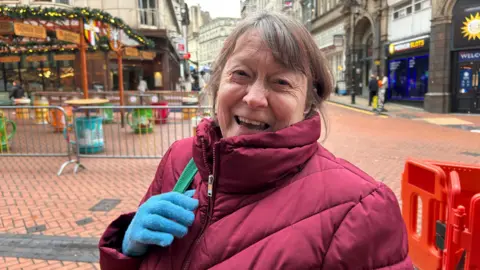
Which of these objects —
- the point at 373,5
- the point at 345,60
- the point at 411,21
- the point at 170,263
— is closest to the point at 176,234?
the point at 170,263

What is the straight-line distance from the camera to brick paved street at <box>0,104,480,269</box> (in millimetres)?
4051

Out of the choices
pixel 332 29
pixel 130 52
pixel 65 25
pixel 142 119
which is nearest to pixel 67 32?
pixel 65 25

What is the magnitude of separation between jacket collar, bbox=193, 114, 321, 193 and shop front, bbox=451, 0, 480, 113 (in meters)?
17.8

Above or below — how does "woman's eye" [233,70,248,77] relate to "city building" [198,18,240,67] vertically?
below

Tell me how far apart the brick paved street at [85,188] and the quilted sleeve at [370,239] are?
54cm

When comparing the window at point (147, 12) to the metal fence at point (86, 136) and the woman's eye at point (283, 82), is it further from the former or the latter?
the woman's eye at point (283, 82)

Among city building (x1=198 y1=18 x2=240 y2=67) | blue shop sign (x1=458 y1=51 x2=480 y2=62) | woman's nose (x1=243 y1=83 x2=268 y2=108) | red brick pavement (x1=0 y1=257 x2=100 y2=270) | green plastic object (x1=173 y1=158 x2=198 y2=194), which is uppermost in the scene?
blue shop sign (x1=458 y1=51 x2=480 y2=62)

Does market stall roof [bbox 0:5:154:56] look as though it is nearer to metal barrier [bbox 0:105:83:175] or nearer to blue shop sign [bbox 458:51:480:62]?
metal barrier [bbox 0:105:83:175]

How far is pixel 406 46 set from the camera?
20.1 m

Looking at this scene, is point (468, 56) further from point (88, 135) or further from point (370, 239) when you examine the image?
point (370, 239)

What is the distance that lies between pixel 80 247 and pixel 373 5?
84.1ft

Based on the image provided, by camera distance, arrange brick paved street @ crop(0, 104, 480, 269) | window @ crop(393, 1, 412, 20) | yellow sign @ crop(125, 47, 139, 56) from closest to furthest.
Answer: brick paved street @ crop(0, 104, 480, 269) → yellow sign @ crop(125, 47, 139, 56) → window @ crop(393, 1, 412, 20)

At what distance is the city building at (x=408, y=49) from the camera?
1886cm

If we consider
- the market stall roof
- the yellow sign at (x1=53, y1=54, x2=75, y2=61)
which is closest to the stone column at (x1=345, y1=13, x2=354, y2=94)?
the market stall roof
